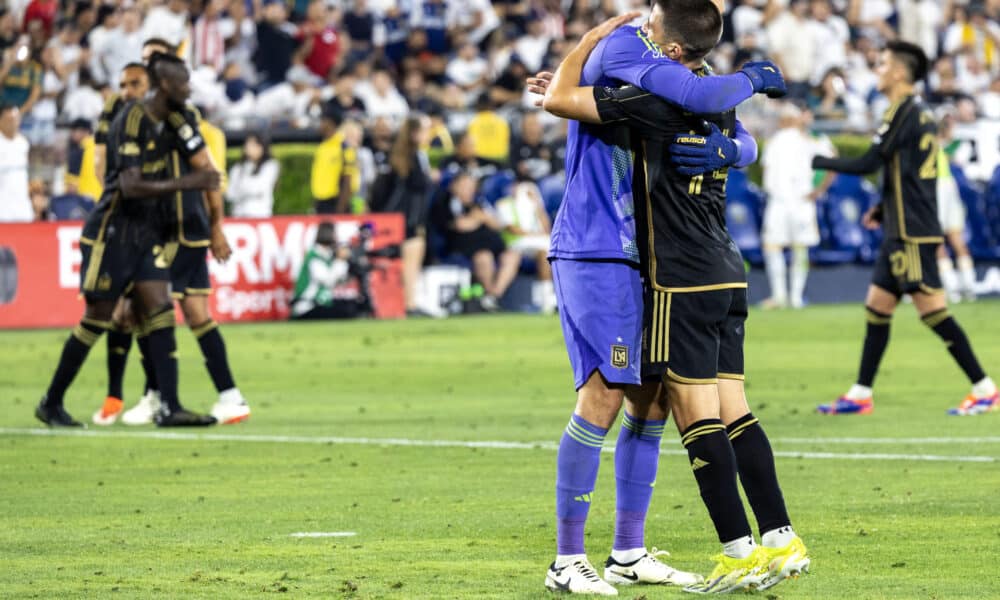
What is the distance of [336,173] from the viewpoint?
24.9m

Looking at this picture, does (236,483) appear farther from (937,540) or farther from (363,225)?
(363,225)

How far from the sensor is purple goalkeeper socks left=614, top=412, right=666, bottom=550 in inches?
275

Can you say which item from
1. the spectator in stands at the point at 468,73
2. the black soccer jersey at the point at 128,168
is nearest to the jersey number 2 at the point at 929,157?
the black soccer jersey at the point at 128,168

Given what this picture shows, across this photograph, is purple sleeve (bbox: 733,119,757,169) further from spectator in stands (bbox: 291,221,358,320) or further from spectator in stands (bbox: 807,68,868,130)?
spectator in stands (bbox: 807,68,868,130)

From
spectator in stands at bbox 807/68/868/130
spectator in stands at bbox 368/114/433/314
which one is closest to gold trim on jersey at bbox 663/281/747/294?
spectator in stands at bbox 368/114/433/314

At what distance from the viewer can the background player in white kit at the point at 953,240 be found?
26391 millimetres

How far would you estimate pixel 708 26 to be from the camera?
21.5 ft

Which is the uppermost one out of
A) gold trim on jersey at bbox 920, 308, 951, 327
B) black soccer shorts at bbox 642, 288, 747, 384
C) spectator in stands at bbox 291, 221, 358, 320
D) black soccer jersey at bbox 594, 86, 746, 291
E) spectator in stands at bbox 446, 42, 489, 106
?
spectator in stands at bbox 446, 42, 489, 106

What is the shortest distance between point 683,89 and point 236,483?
4.37 m

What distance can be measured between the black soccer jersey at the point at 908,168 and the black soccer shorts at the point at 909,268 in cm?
6

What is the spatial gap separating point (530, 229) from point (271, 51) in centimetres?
498

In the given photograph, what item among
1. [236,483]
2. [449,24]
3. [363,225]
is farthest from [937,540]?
[449,24]

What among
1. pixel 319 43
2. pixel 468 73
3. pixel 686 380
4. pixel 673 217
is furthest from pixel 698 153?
pixel 468 73

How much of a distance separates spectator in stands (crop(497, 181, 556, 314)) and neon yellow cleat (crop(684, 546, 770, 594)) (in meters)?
18.8
